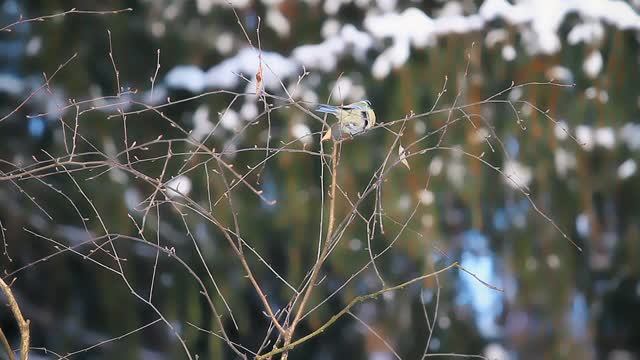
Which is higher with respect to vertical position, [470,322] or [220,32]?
[220,32]

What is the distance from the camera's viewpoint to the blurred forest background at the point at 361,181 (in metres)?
1.64

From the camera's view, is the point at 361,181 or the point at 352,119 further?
the point at 361,181

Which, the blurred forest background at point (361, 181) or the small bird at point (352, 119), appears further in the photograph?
the blurred forest background at point (361, 181)

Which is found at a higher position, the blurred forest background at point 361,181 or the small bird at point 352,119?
the small bird at point 352,119

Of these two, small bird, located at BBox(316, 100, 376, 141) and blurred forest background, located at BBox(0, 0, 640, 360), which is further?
blurred forest background, located at BBox(0, 0, 640, 360)

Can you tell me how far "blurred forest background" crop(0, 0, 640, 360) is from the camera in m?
1.64

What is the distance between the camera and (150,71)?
1.68 m

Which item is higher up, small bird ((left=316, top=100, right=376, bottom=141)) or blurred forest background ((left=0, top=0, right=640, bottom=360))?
small bird ((left=316, top=100, right=376, bottom=141))

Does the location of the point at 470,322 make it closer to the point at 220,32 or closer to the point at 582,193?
the point at 582,193

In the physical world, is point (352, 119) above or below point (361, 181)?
above

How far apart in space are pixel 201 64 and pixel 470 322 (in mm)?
836

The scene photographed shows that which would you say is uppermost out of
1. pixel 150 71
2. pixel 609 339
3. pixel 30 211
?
pixel 150 71

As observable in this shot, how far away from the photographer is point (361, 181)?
1634mm

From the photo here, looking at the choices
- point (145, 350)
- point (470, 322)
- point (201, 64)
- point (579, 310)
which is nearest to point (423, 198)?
point (470, 322)
